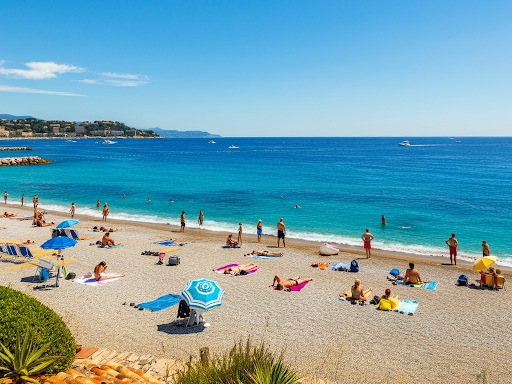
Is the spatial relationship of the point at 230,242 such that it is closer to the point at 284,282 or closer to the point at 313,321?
the point at 284,282

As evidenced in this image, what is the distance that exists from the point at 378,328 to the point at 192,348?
219 inches

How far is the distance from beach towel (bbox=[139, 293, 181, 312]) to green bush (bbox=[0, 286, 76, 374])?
4974 millimetres

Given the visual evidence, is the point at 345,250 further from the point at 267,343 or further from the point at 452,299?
the point at 267,343

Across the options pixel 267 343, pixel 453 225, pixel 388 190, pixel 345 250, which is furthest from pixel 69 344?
pixel 388 190

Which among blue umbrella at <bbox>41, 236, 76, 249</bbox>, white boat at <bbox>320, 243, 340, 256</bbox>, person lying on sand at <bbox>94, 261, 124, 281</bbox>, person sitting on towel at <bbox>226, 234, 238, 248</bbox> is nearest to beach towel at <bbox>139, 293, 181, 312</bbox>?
person lying on sand at <bbox>94, 261, 124, 281</bbox>

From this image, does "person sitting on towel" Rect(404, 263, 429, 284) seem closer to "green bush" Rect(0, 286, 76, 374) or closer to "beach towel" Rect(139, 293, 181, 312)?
"beach towel" Rect(139, 293, 181, 312)

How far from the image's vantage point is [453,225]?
28.3 metres

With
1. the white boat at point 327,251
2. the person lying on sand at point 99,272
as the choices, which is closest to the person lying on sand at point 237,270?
the person lying on sand at point 99,272

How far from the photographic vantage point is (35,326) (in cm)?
605

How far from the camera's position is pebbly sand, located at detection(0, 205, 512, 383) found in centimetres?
864

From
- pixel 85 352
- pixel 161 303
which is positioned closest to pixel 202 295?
pixel 161 303

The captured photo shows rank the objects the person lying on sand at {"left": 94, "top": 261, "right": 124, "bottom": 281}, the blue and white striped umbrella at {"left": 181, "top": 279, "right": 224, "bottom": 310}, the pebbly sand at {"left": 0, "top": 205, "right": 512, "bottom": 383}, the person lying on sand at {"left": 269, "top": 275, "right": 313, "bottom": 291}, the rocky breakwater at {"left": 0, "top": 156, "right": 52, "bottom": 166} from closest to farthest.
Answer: the pebbly sand at {"left": 0, "top": 205, "right": 512, "bottom": 383} → the blue and white striped umbrella at {"left": 181, "top": 279, "right": 224, "bottom": 310} → the person lying on sand at {"left": 269, "top": 275, "right": 313, "bottom": 291} → the person lying on sand at {"left": 94, "top": 261, "right": 124, "bottom": 281} → the rocky breakwater at {"left": 0, "top": 156, "right": 52, "bottom": 166}

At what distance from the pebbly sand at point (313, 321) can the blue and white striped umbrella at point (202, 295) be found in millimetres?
885

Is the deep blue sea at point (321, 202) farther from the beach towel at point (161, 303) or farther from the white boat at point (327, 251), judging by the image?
the beach towel at point (161, 303)
